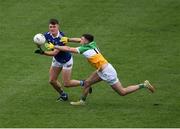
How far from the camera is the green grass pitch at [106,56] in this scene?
1706 cm

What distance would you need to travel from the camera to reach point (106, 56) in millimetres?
23266

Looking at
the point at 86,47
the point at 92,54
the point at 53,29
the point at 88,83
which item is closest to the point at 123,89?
the point at 88,83

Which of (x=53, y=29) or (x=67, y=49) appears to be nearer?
(x=67, y=49)

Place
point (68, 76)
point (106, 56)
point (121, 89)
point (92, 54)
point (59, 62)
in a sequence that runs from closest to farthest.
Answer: point (92, 54)
point (121, 89)
point (59, 62)
point (68, 76)
point (106, 56)

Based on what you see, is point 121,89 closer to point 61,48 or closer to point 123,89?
point 123,89

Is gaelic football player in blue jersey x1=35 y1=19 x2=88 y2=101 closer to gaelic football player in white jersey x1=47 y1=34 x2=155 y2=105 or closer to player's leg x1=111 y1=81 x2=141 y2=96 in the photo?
gaelic football player in white jersey x1=47 y1=34 x2=155 y2=105

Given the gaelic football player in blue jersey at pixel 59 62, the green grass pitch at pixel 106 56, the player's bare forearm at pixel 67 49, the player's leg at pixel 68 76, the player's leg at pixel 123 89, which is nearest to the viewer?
the green grass pitch at pixel 106 56

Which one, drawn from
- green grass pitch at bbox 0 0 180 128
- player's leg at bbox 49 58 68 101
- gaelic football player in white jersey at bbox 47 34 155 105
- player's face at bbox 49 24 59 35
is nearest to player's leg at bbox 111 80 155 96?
gaelic football player in white jersey at bbox 47 34 155 105

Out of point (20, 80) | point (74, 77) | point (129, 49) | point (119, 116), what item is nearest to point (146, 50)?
point (129, 49)

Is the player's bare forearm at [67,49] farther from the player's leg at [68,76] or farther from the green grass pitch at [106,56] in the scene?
the green grass pitch at [106,56]

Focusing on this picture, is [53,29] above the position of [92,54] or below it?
above

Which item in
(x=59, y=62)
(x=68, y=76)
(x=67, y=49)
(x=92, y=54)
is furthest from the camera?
(x=68, y=76)

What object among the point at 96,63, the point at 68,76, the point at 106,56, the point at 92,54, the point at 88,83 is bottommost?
the point at 106,56

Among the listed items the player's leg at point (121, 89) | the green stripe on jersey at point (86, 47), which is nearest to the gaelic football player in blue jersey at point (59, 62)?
the green stripe on jersey at point (86, 47)
